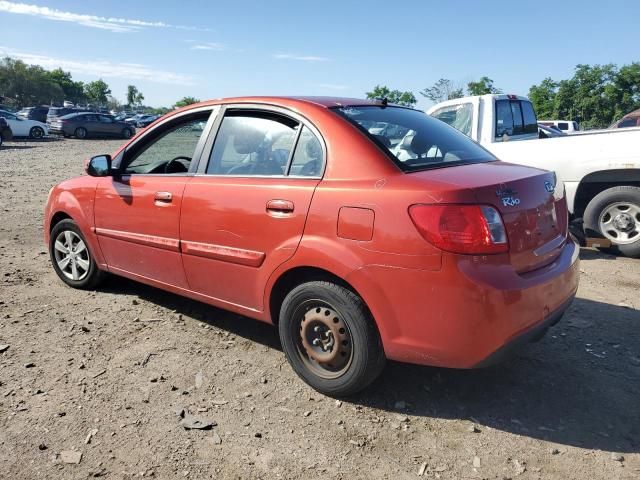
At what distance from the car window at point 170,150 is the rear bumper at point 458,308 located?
6.01ft

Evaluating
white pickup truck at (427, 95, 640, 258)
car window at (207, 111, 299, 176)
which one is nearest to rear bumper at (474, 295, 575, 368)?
car window at (207, 111, 299, 176)

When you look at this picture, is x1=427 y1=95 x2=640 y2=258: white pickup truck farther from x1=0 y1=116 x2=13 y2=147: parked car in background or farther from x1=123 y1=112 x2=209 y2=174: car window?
x1=0 y1=116 x2=13 y2=147: parked car in background

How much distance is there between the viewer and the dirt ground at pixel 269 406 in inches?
99.8

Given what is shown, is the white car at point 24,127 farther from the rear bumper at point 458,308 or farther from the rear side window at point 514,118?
the rear bumper at point 458,308

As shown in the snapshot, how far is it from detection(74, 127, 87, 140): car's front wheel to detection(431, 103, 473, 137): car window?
2849cm

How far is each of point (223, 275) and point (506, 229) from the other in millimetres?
1825

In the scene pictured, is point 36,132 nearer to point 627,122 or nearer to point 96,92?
point 627,122

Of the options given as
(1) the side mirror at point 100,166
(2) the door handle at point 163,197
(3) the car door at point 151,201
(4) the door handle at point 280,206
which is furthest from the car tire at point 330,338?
(1) the side mirror at point 100,166

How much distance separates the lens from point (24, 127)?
2873 centimetres

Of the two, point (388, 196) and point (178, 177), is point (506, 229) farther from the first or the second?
point (178, 177)

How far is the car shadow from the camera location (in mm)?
2814

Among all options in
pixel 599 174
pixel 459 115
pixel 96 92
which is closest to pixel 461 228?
pixel 599 174

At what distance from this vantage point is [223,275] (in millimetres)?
3498

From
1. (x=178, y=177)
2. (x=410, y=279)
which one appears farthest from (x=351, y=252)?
(x=178, y=177)
